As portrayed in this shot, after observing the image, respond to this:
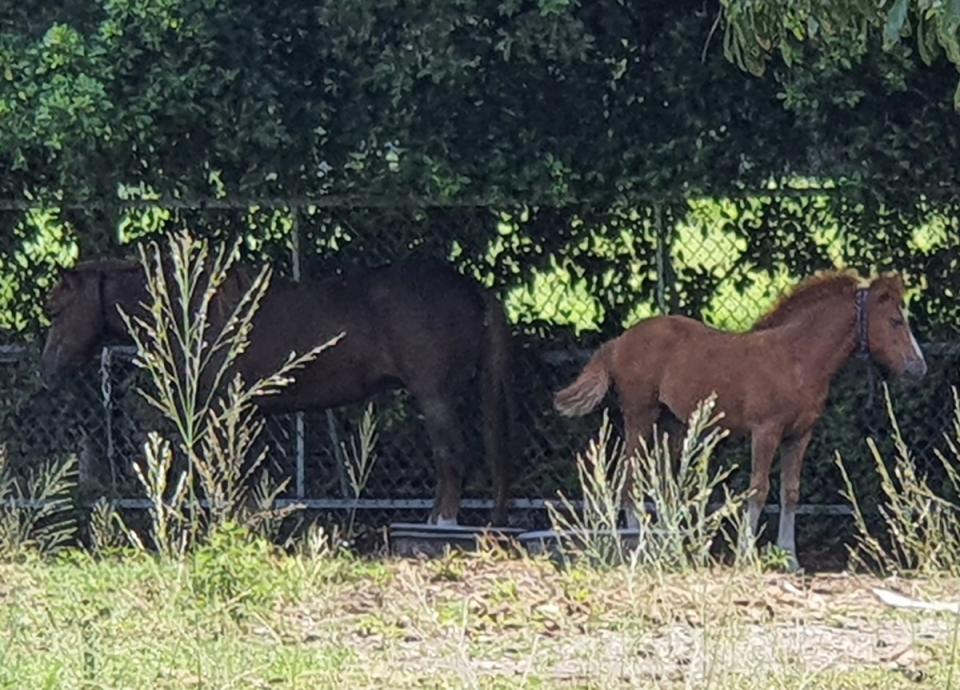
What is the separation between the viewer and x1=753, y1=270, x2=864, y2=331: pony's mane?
9703 millimetres

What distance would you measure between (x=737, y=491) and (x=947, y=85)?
245 cm

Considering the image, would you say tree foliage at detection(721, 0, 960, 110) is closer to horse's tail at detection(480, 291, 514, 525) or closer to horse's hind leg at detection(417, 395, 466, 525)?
horse's tail at detection(480, 291, 514, 525)

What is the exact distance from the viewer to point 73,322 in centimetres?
1074

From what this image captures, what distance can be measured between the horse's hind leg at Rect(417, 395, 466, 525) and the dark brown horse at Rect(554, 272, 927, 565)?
88 centimetres

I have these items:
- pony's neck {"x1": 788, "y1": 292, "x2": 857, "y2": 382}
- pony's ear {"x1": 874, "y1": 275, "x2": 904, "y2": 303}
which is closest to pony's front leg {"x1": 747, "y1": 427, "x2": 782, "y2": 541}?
pony's neck {"x1": 788, "y1": 292, "x2": 857, "y2": 382}

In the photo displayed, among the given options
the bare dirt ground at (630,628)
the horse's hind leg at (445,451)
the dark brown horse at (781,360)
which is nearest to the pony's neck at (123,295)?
the horse's hind leg at (445,451)

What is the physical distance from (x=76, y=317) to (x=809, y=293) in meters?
3.98

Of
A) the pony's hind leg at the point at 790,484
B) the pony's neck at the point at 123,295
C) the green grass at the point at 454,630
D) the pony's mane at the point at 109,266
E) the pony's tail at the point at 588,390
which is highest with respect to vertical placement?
the pony's mane at the point at 109,266

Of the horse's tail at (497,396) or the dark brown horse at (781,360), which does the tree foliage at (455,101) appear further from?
the dark brown horse at (781,360)

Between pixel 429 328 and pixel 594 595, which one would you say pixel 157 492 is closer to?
pixel 594 595

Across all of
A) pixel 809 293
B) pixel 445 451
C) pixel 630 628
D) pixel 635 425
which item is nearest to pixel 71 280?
pixel 445 451

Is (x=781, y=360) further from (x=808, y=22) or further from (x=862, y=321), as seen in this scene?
(x=808, y=22)

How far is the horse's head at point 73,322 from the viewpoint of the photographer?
10.7 metres

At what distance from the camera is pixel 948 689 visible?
17.3 ft
